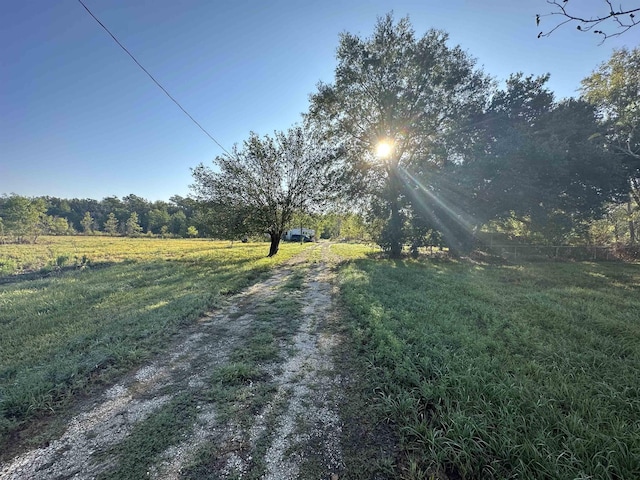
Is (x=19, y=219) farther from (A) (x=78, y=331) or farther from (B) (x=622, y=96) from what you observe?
(B) (x=622, y=96)

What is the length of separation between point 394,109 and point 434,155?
13.1ft

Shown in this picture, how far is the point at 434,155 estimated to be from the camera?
16531 mm

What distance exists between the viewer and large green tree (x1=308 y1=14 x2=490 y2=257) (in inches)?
601

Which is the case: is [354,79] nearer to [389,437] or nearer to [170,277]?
[170,277]

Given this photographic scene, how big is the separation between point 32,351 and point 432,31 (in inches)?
841

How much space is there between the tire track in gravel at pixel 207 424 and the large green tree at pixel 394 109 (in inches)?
609

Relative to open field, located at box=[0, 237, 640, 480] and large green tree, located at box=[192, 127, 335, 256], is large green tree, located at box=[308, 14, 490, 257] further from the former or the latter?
open field, located at box=[0, 237, 640, 480]

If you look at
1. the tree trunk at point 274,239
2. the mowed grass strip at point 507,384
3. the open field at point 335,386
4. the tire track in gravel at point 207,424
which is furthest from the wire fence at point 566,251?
the tire track in gravel at point 207,424

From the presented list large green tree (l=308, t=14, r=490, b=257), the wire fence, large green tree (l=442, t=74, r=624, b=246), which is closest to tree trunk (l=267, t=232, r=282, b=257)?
large green tree (l=308, t=14, r=490, b=257)

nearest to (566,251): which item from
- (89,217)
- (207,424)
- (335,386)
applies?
(335,386)

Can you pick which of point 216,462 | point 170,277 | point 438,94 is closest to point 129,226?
point 170,277

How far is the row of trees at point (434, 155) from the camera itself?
14.4m

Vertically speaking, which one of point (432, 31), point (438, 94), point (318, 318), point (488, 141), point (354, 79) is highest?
point (432, 31)

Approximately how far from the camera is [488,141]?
52.9 ft
